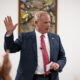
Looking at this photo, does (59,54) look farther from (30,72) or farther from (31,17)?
(31,17)

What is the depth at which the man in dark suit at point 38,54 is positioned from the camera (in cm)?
A: 205

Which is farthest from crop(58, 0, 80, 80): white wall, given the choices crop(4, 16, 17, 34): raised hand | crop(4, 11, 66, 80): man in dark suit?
crop(4, 16, 17, 34): raised hand

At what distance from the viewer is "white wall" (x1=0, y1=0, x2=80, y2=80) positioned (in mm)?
3475

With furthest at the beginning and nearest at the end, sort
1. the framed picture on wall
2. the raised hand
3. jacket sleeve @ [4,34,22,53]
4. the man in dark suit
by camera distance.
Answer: the framed picture on wall
the man in dark suit
jacket sleeve @ [4,34,22,53]
the raised hand

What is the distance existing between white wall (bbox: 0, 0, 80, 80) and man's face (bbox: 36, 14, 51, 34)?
1383mm

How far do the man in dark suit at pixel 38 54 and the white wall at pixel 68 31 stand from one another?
4.56ft

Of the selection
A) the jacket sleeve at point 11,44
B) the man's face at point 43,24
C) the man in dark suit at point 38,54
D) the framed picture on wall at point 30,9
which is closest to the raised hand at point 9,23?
the jacket sleeve at point 11,44

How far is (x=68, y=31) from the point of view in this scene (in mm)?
3562

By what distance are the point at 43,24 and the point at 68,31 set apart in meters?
1.51

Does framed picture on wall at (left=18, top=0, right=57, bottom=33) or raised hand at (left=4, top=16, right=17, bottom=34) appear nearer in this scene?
raised hand at (left=4, top=16, right=17, bottom=34)

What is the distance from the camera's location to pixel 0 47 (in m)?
3.49

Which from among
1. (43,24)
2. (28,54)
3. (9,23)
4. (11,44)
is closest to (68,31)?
(43,24)

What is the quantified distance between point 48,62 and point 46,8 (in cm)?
158

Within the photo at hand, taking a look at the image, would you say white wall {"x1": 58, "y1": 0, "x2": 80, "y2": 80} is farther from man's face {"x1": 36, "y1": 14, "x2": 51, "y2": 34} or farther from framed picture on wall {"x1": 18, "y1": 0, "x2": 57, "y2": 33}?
man's face {"x1": 36, "y1": 14, "x2": 51, "y2": 34}
